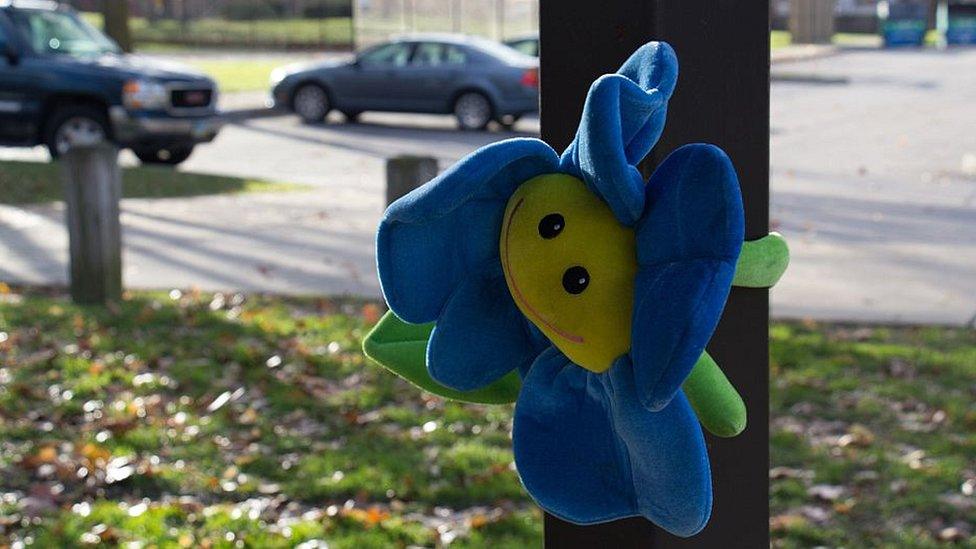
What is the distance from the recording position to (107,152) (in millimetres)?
8102

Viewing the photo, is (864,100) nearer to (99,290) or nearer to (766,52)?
(99,290)

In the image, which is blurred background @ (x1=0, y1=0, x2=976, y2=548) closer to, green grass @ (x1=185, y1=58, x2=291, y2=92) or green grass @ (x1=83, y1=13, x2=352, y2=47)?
green grass @ (x1=185, y1=58, x2=291, y2=92)

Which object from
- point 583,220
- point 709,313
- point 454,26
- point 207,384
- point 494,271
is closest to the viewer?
point 709,313

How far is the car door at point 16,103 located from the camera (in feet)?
51.4

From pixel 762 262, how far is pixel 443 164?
1414 cm

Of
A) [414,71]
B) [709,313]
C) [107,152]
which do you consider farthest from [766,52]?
[414,71]

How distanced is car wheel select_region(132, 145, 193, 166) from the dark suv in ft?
0.92

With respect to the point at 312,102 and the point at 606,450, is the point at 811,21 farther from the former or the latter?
the point at 606,450

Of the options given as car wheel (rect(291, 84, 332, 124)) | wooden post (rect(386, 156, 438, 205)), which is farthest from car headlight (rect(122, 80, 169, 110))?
wooden post (rect(386, 156, 438, 205))

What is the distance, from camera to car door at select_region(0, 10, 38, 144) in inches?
617

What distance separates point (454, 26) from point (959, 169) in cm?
3581

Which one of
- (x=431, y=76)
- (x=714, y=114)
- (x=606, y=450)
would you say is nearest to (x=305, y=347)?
(x=714, y=114)

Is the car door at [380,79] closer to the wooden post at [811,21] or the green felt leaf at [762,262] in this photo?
the green felt leaf at [762,262]

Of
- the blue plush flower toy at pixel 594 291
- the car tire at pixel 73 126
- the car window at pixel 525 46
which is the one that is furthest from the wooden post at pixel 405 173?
the car window at pixel 525 46
